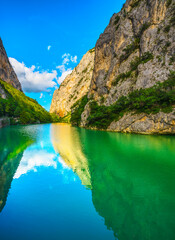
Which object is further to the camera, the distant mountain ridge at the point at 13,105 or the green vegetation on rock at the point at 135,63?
the distant mountain ridge at the point at 13,105

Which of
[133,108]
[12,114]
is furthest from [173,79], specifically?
[12,114]

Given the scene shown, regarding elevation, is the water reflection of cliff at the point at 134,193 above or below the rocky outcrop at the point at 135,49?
below

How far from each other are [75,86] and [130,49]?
80328 mm

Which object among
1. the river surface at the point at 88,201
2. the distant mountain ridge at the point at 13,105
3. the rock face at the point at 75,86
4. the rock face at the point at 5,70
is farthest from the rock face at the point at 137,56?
the rock face at the point at 5,70

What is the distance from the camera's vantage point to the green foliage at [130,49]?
1328 inches

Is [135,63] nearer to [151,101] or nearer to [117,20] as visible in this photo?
[151,101]

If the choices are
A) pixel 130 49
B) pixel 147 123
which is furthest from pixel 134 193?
pixel 130 49

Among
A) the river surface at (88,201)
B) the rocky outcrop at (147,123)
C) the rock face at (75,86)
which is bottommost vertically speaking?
the river surface at (88,201)

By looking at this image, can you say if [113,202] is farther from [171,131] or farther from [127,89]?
[127,89]

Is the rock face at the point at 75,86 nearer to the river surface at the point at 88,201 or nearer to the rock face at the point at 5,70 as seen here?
the rock face at the point at 5,70

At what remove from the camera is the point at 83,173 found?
7.62 metres

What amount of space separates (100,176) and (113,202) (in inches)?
88.0

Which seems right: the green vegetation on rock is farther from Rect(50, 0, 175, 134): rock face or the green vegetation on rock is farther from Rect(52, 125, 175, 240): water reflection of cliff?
Rect(52, 125, 175, 240): water reflection of cliff

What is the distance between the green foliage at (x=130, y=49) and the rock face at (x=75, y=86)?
55638 mm
